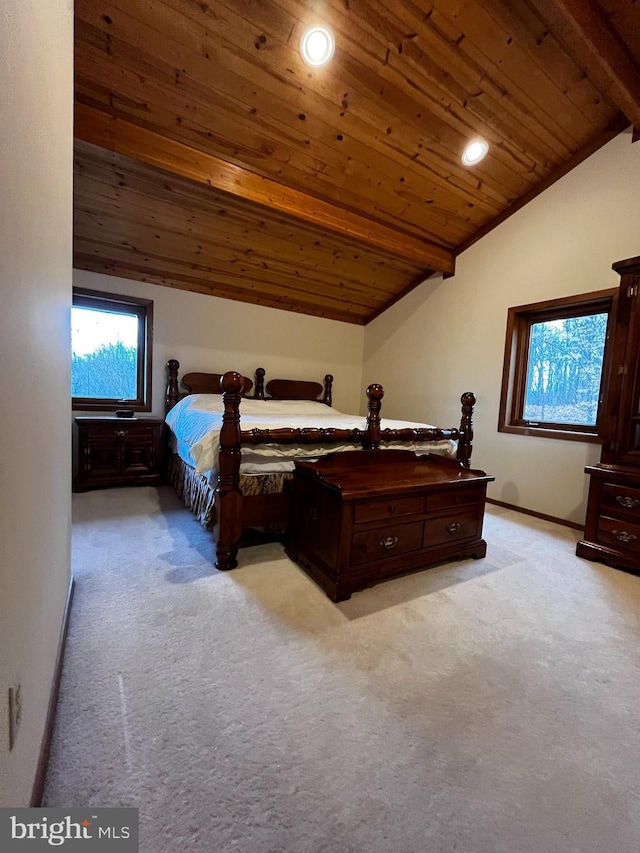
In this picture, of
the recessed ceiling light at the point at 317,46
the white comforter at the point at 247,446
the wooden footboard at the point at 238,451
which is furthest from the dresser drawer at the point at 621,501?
the recessed ceiling light at the point at 317,46

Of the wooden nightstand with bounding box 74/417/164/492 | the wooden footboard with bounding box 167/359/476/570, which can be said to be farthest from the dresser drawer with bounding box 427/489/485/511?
the wooden nightstand with bounding box 74/417/164/492

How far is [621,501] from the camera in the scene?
2.16 metres

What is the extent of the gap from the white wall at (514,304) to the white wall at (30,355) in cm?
351

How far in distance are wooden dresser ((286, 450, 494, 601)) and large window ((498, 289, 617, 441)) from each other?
1.52 metres

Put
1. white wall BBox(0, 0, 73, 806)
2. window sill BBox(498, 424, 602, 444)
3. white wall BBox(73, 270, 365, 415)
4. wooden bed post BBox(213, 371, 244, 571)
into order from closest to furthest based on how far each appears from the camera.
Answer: white wall BBox(0, 0, 73, 806) → wooden bed post BBox(213, 371, 244, 571) → window sill BBox(498, 424, 602, 444) → white wall BBox(73, 270, 365, 415)

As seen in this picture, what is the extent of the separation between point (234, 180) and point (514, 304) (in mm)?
2721

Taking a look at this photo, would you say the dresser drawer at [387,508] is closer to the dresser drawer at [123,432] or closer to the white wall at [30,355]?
the white wall at [30,355]

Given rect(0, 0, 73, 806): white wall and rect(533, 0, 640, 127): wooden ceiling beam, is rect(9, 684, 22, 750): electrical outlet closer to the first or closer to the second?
rect(0, 0, 73, 806): white wall

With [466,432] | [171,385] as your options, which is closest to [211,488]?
[466,432]

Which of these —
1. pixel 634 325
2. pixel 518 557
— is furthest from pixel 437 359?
pixel 518 557

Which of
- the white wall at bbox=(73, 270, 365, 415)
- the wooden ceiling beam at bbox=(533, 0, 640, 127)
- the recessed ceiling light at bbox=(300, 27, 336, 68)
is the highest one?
the wooden ceiling beam at bbox=(533, 0, 640, 127)

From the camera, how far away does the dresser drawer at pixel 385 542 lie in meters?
1.75

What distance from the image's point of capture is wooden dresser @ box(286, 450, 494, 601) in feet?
5.64

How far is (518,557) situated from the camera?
7.57 feet
